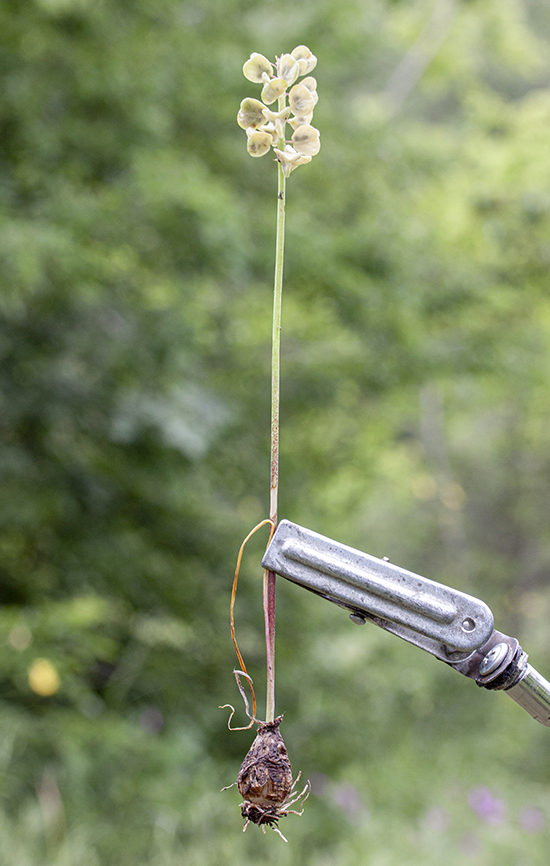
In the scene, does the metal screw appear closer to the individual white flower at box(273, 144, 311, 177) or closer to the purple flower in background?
the individual white flower at box(273, 144, 311, 177)

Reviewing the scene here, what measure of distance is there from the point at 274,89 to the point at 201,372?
8.19ft

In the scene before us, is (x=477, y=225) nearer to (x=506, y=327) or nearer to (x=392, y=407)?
(x=506, y=327)

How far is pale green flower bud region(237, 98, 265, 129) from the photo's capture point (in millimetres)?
523

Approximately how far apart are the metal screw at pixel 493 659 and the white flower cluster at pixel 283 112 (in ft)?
1.17

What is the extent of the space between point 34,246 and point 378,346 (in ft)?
5.73

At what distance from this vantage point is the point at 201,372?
2.98 meters

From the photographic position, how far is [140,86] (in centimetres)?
272

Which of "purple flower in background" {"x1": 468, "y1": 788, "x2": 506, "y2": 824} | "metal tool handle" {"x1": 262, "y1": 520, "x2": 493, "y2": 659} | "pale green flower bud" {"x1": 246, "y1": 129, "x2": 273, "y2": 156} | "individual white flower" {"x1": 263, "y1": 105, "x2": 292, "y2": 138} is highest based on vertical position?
"individual white flower" {"x1": 263, "y1": 105, "x2": 292, "y2": 138}

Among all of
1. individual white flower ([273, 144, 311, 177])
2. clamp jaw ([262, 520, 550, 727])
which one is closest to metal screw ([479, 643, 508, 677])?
clamp jaw ([262, 520, 550, 727])

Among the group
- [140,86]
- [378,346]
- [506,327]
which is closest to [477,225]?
[506,327]

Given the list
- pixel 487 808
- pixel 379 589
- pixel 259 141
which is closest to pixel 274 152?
pixel 259 141

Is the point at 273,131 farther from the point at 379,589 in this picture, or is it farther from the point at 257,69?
Answer: the point at 379,589

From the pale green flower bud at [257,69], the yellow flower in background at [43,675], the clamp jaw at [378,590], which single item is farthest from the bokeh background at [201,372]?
the clamp jaw at [378,590]

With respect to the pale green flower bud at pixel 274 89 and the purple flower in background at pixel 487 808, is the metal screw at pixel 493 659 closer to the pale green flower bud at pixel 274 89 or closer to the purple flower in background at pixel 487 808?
the pale green flower bud at pixel 274 89
